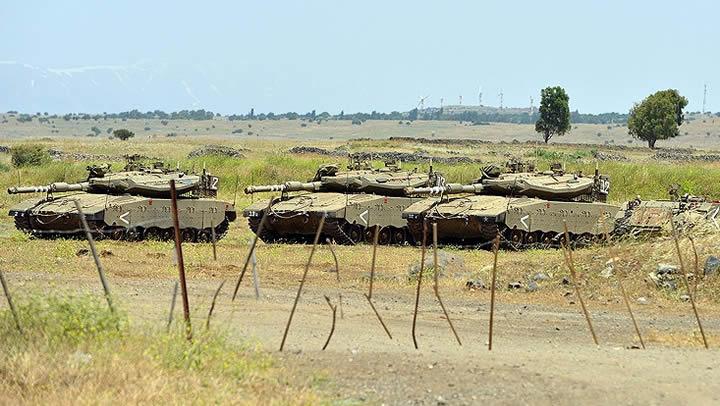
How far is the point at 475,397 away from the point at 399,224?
18.5m

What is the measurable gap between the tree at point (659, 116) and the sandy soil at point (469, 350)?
216 ft

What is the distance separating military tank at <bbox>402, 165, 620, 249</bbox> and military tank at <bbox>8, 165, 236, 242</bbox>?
4.92 m

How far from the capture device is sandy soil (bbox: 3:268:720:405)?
963 cm

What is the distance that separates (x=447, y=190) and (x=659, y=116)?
186 feet

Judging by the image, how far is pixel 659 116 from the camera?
80.7m

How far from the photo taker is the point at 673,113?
80.4m

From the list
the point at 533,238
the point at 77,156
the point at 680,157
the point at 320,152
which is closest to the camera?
the point at 533,238

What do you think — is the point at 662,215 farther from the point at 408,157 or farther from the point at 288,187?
the point at 408,157

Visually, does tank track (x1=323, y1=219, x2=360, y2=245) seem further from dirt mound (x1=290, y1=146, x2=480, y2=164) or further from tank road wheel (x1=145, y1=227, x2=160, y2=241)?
dirt mound (x1=290, y1=146, x2=480, y2=164)

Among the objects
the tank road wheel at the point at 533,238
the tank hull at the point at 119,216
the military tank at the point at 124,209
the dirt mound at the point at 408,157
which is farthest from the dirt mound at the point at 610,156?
the tank hull at the point at 119,216

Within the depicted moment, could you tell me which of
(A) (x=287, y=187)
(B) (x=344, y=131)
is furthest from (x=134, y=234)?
(B) (x=344, y=131)

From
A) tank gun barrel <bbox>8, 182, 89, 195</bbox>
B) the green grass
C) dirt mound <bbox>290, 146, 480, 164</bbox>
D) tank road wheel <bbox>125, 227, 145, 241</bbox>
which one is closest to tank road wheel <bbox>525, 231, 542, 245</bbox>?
tank road wheel <bbox>125, 227, 145, 241</bbox>

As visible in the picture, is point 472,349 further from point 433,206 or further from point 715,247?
point 433,206

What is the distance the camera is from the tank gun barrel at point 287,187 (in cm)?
2709
